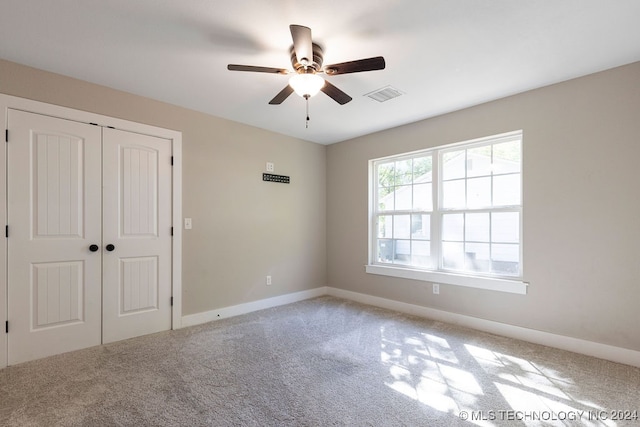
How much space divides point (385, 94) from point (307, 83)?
1238 mm

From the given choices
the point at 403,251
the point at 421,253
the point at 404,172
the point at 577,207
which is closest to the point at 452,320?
the point at 421,253

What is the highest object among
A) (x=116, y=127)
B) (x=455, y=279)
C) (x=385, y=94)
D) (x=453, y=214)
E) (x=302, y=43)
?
(x=385, y=94)

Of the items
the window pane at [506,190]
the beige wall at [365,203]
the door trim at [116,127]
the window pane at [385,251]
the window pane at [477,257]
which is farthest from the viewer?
the window pane at [385,251]

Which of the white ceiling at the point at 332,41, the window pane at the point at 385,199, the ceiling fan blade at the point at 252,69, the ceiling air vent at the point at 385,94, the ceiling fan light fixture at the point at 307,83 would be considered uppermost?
the white ceiling at the point at 332,41

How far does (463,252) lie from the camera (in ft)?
11.8

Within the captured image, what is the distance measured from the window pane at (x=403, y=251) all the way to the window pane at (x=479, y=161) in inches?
47.1

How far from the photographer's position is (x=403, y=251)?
418 centimetres

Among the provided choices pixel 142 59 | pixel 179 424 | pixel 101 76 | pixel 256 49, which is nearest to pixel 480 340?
pixel 179 424

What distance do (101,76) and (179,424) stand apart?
292cm

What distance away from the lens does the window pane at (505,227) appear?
320 cm

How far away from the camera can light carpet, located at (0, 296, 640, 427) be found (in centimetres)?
185

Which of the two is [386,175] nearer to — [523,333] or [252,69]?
[523,333]

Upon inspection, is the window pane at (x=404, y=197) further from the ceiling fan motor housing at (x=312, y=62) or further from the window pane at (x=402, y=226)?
the ceiling fan motor housing at (x=312, y=62)

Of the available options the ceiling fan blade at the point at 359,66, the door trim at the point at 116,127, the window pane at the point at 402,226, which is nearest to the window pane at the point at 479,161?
the window pane at the point at 402,226
